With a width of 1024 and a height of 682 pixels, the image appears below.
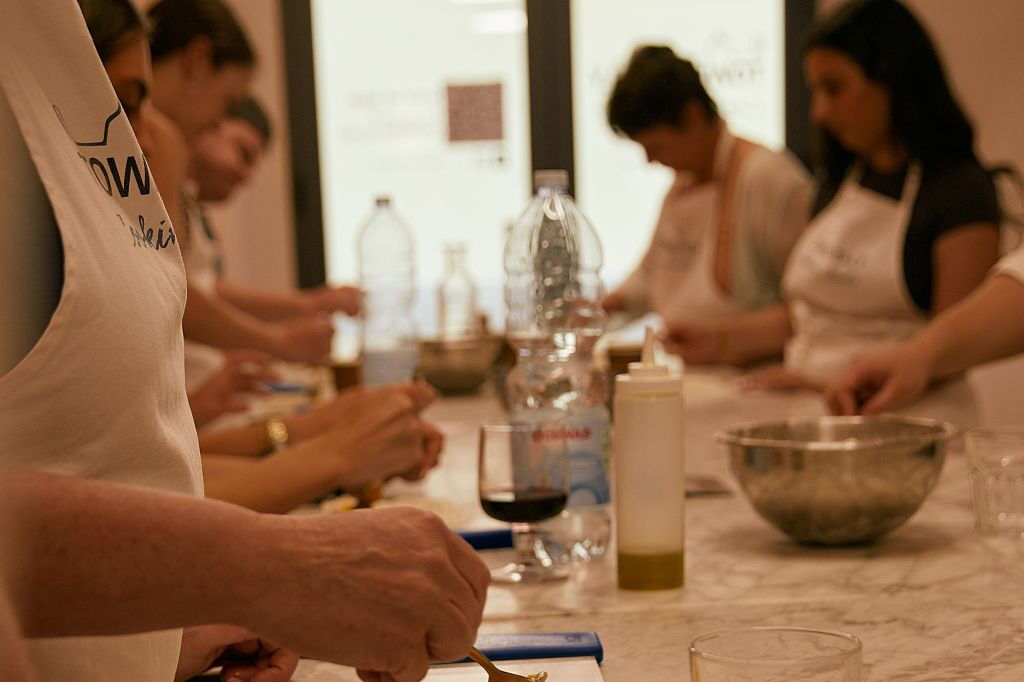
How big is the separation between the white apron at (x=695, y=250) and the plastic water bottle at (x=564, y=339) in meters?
1.64

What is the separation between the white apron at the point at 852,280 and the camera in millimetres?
2357

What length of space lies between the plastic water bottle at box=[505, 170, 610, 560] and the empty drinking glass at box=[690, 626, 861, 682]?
0.48 metres

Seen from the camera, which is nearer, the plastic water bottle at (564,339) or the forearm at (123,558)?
the forearm at (123,558)

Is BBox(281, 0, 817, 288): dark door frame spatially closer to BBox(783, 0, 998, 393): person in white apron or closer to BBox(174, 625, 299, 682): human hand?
BBox(783, 0, 998, 393): person in white apron

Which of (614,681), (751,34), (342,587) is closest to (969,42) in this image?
(751,34)

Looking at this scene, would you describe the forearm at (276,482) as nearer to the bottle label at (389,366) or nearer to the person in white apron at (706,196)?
the bottle label at (389,366)

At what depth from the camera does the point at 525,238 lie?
1.53m

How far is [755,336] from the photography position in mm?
3006

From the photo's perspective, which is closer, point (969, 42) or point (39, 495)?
point (39, 495)

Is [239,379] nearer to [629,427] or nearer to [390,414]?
[390,414]

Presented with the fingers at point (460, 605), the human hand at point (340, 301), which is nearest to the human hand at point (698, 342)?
the human hand at point (340, 301)

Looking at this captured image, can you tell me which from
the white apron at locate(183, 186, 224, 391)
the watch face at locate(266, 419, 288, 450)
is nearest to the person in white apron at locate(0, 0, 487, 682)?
the watch face at locate(266, 419, 288, 450)

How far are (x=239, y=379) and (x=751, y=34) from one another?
3408 mm

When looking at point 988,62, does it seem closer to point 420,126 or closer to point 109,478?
point 420,126
